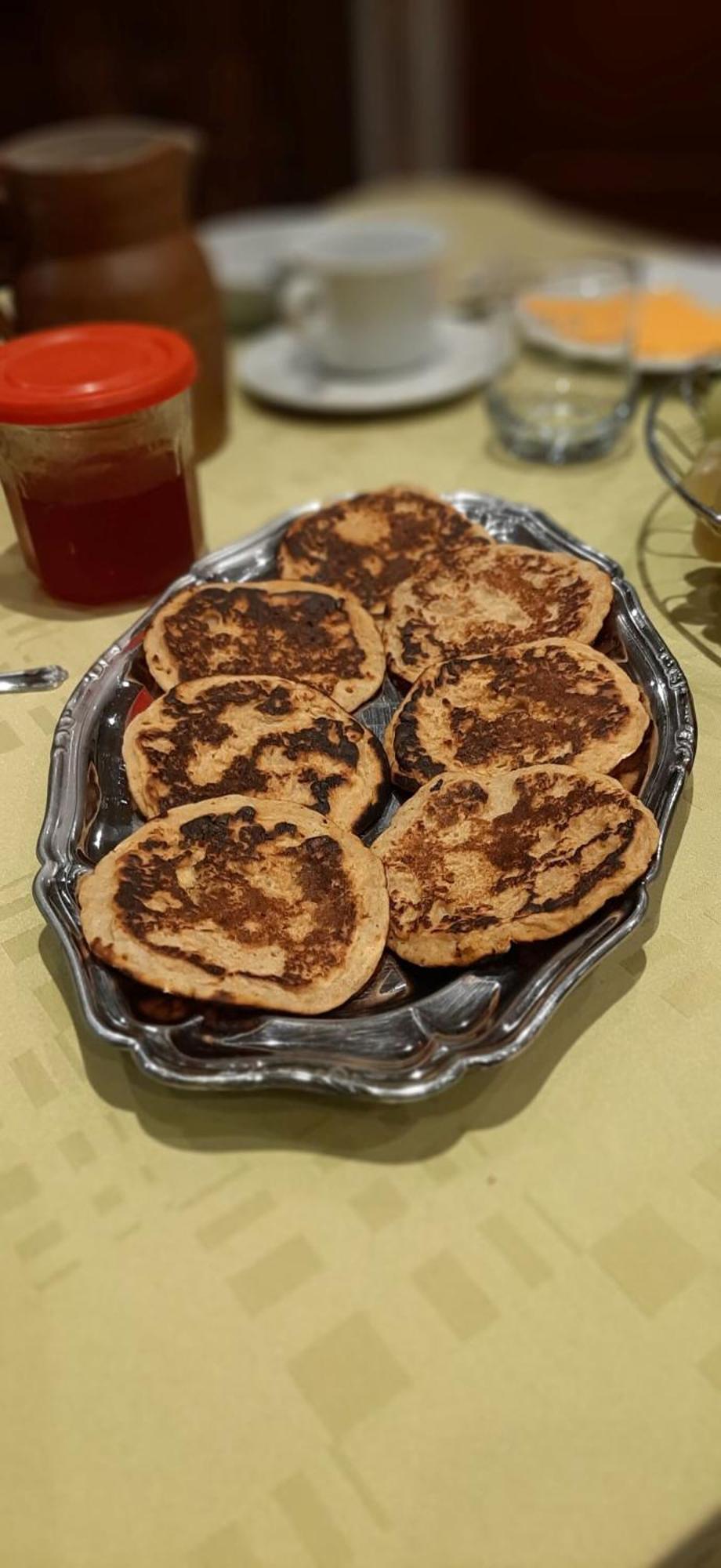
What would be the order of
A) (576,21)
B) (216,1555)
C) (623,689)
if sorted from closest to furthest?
1. (216,1555)
2. (623,689)
3. (576,21)

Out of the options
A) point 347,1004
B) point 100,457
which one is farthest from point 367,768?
point 100,457

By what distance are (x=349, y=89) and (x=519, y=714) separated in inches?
128

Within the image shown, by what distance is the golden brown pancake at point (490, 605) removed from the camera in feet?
2.92

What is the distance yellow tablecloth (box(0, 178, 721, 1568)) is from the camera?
49 centimetres

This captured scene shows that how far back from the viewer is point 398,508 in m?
1.03

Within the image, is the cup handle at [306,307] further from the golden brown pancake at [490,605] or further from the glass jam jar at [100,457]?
the golden brown pancake at [490,605]

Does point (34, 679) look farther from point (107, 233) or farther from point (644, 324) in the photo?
point (644, 324)

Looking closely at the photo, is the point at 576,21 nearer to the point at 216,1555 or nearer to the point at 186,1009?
the point at 186,1009

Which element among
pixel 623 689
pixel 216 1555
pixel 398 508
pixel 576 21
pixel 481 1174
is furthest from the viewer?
pixel 576 21

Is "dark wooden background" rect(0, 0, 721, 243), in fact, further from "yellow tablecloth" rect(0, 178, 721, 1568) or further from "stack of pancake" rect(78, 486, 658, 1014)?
"yellow tablecloth" rect(0, 178, 721, 1568)

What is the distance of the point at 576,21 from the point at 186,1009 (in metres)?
3.49

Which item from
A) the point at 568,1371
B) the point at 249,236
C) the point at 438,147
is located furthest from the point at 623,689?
the point at 438,147

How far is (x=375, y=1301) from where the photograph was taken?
1.83 ft

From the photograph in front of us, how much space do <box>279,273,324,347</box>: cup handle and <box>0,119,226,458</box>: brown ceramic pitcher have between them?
0.74ft
